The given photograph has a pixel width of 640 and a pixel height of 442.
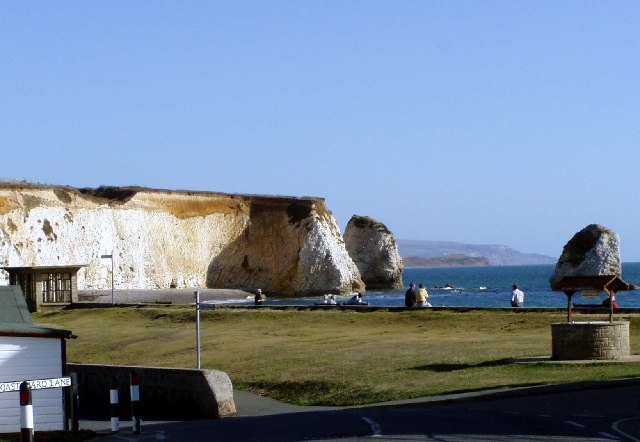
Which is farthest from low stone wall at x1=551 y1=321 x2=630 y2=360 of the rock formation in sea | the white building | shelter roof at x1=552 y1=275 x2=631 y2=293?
the rock formation in sea

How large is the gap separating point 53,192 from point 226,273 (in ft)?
98.1

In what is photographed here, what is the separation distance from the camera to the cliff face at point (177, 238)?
10106 centimetres

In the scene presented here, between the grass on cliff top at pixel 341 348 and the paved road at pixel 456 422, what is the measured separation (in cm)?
218

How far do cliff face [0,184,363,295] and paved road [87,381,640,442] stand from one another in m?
75.2

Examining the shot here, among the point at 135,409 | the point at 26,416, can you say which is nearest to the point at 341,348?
the point at 135,409

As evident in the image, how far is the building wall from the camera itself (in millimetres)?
20531

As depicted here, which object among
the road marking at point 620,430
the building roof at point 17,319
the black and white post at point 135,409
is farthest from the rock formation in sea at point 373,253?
the road marking at point 620,430

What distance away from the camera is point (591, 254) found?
157125mm

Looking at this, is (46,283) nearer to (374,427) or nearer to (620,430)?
(374,427)

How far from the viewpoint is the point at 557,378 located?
24.6m

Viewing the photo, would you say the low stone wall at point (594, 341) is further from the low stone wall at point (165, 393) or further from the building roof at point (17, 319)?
the building roof at point (17, 319)

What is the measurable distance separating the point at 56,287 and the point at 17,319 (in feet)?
158

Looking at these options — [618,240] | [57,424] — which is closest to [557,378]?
[57,424]

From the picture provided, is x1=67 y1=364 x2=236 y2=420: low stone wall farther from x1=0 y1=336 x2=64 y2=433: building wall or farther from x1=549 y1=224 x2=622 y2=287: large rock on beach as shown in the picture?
x1=549 y1=224 x2=622 y2=287: large rock on beach
